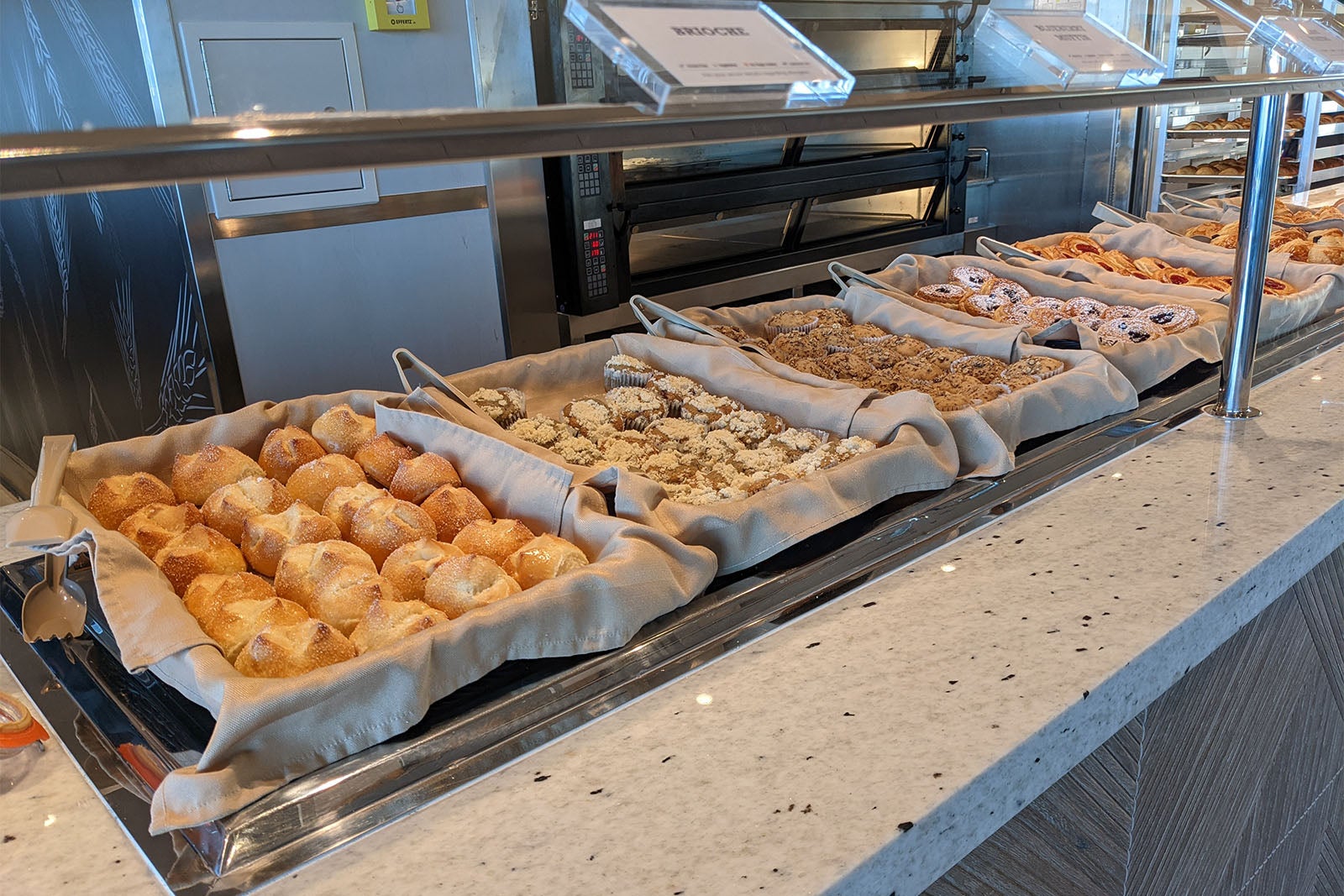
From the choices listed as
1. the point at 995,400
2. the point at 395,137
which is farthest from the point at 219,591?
the point at 995,400

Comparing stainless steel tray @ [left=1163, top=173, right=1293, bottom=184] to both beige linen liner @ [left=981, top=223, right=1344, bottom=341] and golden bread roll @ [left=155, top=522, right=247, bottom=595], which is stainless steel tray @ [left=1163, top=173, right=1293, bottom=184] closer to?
beige linen liner @ [left=981, top=223, right=1344, bottom=341]

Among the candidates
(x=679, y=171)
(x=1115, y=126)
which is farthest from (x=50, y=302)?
(x=1115, y=126)

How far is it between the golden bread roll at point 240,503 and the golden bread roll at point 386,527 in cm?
10


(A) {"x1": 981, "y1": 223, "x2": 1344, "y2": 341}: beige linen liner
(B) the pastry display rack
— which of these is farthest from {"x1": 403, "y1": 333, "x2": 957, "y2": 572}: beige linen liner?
(A) {"x1": 981, "y1": 223, "x2": 1344, "y2": 341}: beige linen liner

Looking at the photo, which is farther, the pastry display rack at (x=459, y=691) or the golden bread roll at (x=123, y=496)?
the golden bread roll at (x=123, y=496)

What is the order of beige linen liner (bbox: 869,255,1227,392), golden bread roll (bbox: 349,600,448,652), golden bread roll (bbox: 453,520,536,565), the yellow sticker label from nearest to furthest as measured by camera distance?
golden bread roll (bbox: 349,600,448,652) < golden bread roll (bbox: 453,520,536,565) < beige linen liner (bbox: 869,255,1227,392) < the yellow sticker label

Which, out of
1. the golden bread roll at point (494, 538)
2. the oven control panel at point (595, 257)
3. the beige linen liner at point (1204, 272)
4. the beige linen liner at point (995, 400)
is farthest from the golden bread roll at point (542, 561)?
the oven control panel at point (595, 257)

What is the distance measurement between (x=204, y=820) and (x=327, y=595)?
0.21 m

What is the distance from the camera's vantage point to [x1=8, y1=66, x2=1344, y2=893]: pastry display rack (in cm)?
53

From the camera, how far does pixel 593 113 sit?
70 centimetres

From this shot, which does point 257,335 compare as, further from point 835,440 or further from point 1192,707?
point 1192,707

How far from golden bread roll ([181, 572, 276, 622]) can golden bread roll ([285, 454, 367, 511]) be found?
187 millimetres

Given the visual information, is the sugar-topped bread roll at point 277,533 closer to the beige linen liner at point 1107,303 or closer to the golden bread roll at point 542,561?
the golden bread roll at point 542,561

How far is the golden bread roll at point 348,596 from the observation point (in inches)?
30.6
